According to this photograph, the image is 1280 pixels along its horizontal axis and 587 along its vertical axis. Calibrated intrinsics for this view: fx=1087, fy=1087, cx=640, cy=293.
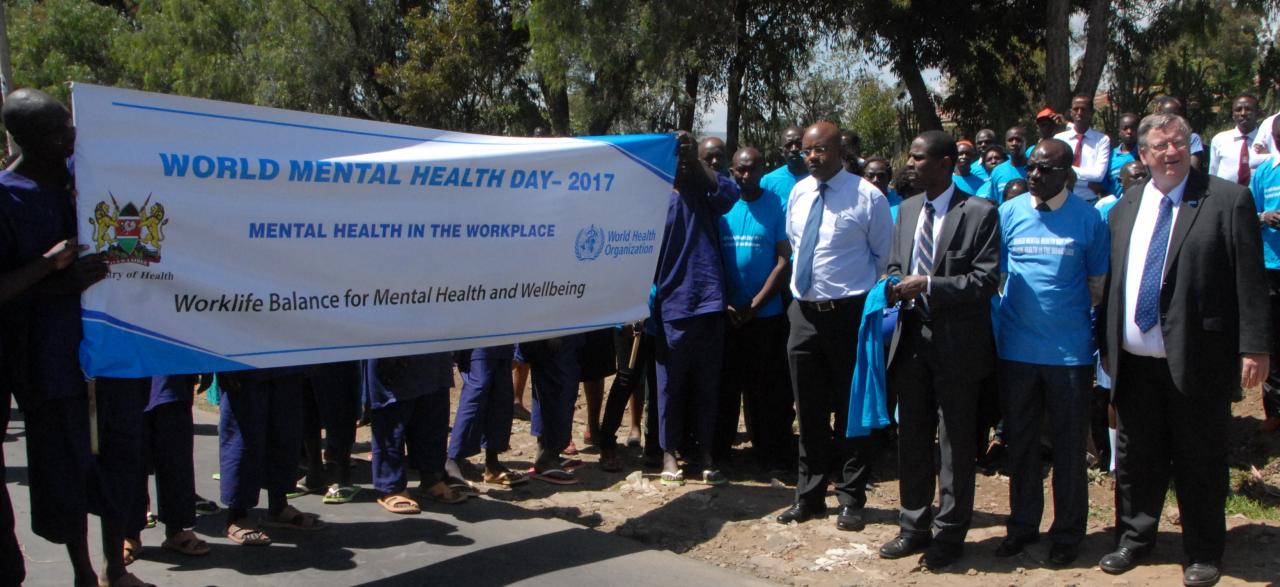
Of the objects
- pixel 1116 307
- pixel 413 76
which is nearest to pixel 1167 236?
pixel 1116 307

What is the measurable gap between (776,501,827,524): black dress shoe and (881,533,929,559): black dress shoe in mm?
646

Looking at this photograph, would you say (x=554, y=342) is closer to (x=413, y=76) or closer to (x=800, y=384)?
(x=800, y=384)

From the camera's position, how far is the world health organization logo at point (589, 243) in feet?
19.0

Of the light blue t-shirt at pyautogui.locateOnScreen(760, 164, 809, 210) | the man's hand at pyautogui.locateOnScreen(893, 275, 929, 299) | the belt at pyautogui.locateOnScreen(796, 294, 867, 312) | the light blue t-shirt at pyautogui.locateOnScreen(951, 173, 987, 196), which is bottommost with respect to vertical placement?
the belt at pyautogui.locateOnScreen(796, 294, 867, 312)

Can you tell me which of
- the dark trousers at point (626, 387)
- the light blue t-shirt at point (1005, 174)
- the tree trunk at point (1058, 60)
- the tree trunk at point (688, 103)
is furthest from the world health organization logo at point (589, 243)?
the tree trunk at point (688, 103)

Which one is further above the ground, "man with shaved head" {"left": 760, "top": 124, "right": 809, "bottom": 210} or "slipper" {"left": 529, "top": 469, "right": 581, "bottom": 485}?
"man with shaved head" {"left": 760, "top": 124, "right": 809, "bottom": 210}

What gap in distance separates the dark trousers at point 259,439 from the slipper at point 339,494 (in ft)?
1.80

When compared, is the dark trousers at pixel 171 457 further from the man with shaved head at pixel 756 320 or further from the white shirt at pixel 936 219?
the white shirt at pixel 936 219

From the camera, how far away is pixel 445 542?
5.57 meters

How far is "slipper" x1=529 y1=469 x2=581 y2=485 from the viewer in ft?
22.3

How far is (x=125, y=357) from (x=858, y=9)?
571 inches

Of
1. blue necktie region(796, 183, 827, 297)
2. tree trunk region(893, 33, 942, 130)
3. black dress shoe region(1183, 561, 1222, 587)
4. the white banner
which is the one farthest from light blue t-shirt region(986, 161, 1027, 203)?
tree trunk region(893, 33, 942, 130)

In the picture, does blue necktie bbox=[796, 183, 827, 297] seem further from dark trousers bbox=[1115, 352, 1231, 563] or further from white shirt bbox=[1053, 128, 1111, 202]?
white shirt bbox=[1053, 128, 1111, 202]

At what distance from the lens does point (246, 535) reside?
5461mm
